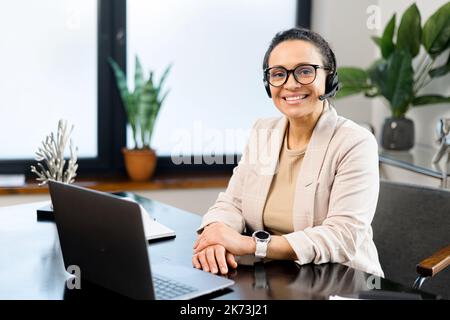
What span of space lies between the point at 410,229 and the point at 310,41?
70 cm

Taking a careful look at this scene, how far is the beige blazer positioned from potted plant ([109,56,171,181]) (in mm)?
1327

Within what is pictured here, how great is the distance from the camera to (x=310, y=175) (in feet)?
6.04

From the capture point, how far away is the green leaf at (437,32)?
2.81 metres

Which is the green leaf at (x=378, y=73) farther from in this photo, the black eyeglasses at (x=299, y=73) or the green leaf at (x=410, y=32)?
the black eyeglasses at (x=299, y=73)

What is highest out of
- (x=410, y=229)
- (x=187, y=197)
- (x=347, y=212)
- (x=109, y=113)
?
(x=109, y=113)

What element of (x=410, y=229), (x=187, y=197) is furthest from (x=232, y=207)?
(x=187, y=197)

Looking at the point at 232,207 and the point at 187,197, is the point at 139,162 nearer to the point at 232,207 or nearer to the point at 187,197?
the point at 187,197

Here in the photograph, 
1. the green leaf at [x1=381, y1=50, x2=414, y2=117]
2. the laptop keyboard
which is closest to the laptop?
the laptop keyboard

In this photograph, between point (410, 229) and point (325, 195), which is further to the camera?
point (410, 229)

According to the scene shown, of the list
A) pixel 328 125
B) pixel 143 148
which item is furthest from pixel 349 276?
pixel 143 148

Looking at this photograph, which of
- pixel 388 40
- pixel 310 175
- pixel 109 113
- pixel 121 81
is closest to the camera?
pixel 310 175

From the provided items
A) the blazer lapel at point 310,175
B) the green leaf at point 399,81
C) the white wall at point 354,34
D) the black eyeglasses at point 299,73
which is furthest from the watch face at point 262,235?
the white wall at point 354,34

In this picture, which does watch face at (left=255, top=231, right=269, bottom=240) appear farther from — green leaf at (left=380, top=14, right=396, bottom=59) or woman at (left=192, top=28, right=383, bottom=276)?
green leaf at (left=380, top=14, right=396, bottom=59)

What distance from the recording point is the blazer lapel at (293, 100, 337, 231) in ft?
5.97
